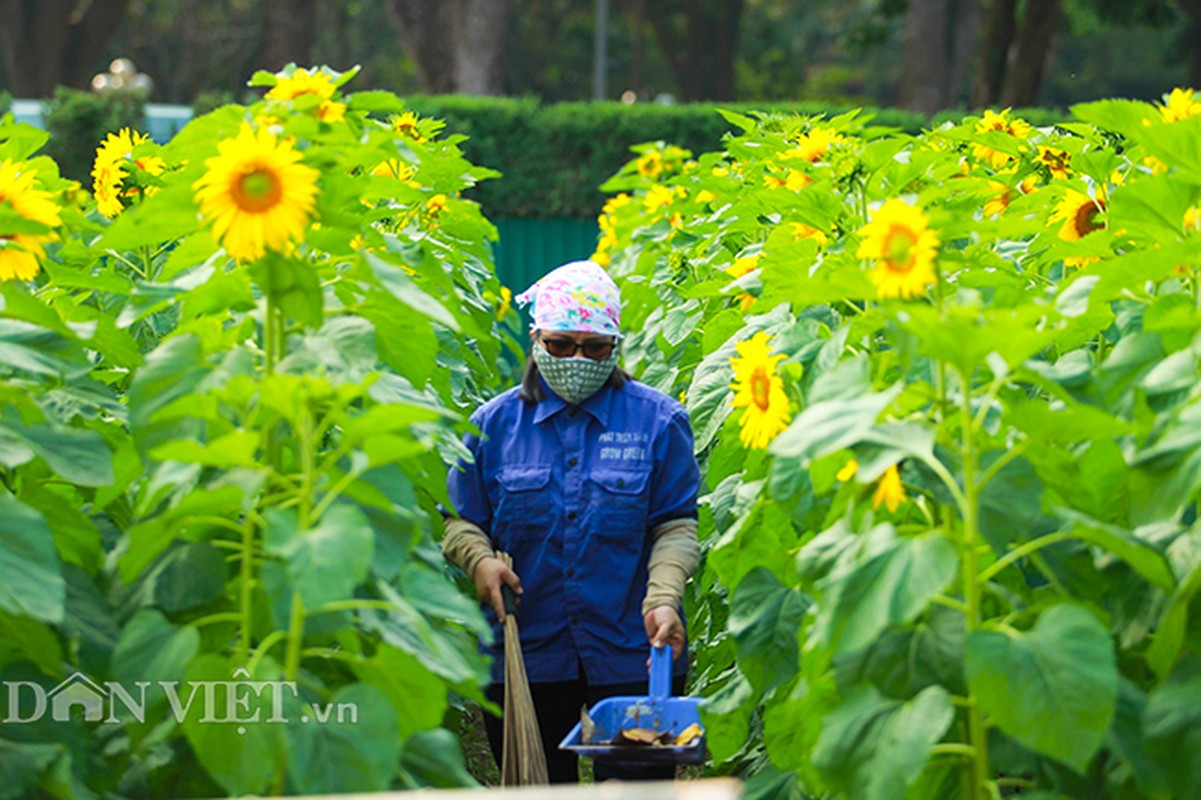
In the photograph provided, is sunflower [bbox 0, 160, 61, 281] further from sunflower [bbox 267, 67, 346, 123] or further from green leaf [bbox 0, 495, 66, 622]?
green leaf [bbox 0, 495, 66, 622]

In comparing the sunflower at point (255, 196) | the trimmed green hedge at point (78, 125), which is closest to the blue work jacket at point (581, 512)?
the sunflower at point (255, 196)

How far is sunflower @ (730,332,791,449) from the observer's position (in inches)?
127

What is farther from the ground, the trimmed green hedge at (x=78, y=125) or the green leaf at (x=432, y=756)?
the green leaf at (x=432, y=756)

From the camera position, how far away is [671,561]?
173 inches

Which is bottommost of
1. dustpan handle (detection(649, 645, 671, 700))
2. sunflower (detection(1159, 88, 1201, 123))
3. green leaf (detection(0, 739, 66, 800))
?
dustpan handle (detection(649, 645, 671, 700))

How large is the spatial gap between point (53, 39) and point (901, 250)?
32.6 m

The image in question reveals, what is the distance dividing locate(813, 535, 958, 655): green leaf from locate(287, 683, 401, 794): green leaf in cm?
64

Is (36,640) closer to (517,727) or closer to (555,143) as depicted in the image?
(517,727)

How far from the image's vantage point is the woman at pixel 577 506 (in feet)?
14.9

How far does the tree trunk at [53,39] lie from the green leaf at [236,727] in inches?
1254

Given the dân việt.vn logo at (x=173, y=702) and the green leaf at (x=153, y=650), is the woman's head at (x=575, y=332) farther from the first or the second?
the green leaf at (x=153, y=650)

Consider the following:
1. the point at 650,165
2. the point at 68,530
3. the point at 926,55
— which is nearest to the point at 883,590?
the point at 68,530

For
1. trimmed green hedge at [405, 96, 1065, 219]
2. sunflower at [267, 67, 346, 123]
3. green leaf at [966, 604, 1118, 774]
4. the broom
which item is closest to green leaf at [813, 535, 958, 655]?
green leaf at [966, 604, 1118, 774]

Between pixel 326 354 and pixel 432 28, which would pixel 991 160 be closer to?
pixel 326 354
